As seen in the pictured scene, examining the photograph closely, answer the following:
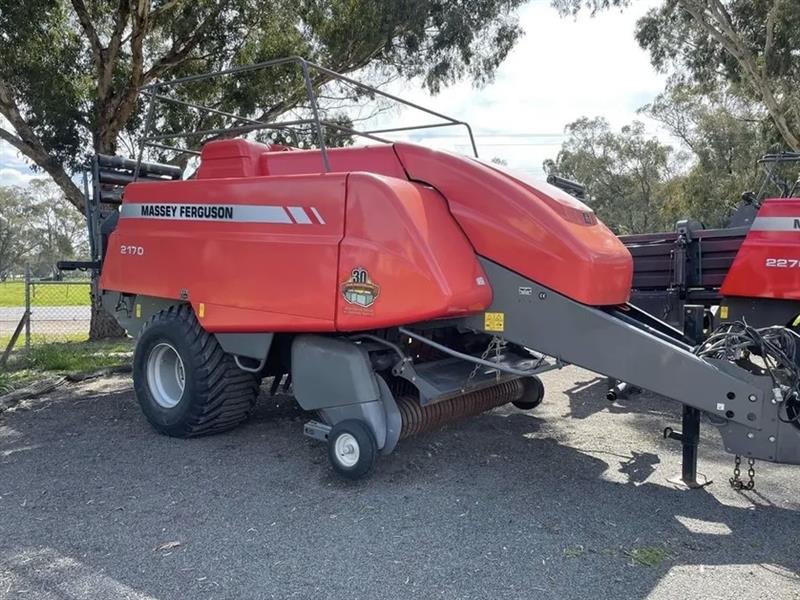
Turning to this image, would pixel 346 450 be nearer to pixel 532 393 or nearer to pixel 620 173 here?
pixel 532 393

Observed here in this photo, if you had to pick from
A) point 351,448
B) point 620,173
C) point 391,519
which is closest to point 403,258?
point 351,448

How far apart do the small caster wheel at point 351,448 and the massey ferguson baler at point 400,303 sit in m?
0.01

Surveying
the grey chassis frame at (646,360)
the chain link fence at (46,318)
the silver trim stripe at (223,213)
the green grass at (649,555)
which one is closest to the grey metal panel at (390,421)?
the grey chassis frame at (646,360)

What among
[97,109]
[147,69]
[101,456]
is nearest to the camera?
[101,456]

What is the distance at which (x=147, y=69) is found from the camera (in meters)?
12.7

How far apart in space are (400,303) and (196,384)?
77.7 inches

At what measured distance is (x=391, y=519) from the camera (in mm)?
3986

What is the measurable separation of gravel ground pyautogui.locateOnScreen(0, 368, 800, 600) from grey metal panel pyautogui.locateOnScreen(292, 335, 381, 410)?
549 millimetres

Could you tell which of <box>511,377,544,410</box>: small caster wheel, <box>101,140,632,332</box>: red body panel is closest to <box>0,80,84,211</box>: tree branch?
<box>101,140,632,332</box>: red body panel

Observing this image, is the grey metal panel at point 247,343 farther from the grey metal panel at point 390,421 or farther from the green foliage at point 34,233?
the green foliage at point 34,233

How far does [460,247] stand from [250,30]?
10.3 meters

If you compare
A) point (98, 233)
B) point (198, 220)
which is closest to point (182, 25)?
point (98, 233)

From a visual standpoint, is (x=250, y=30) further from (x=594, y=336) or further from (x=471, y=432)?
(x=594, y=336)

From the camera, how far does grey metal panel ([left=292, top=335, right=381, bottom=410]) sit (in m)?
4.48
